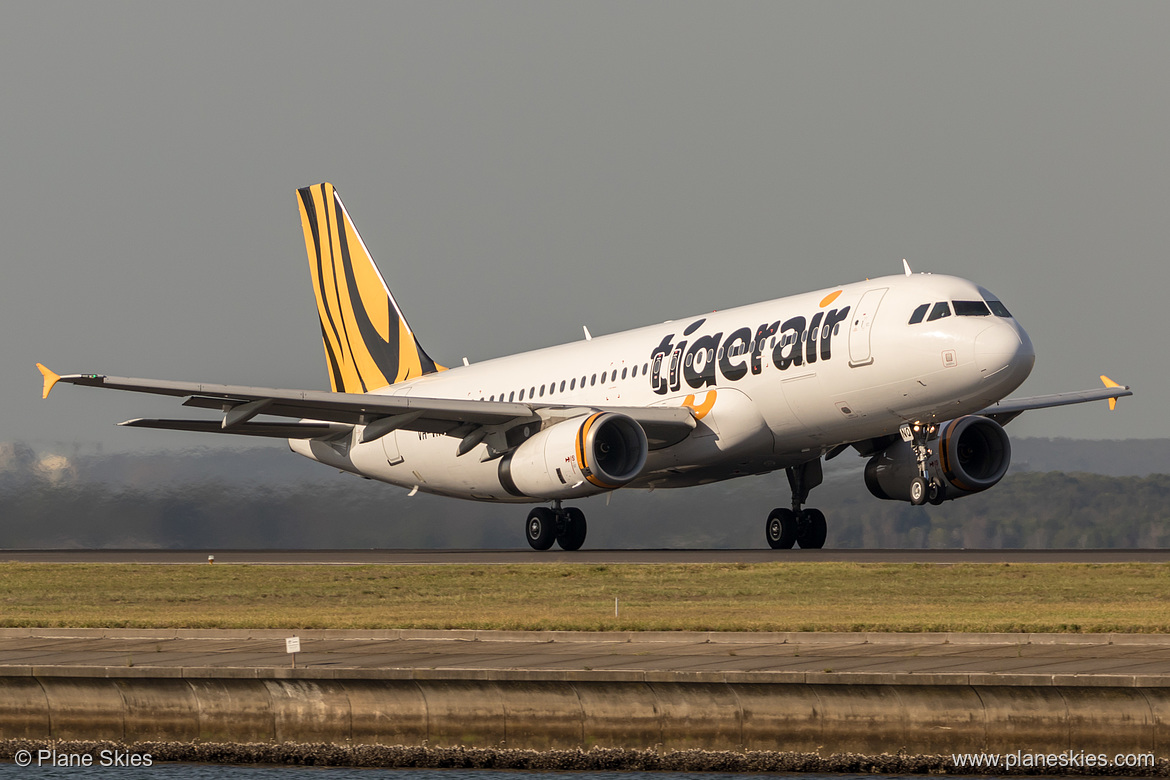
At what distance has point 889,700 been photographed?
12.6 meters

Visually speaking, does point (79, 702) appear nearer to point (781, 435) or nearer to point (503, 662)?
point (503, 662)

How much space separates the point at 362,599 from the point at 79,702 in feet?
33.4

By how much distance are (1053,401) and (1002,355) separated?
1053 centimetres

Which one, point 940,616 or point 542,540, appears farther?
point 542,540

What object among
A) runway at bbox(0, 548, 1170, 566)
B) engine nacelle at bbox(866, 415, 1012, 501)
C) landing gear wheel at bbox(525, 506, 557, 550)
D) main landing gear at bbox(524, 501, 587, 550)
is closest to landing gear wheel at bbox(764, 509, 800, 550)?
engine nacelle at bbox(866, 415, 1012, 501)

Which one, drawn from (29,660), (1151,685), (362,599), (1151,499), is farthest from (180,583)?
(1151,499)

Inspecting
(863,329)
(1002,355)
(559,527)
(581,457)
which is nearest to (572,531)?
(559,527)

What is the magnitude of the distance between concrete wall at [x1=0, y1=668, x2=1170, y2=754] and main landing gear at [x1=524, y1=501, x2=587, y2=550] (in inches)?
878

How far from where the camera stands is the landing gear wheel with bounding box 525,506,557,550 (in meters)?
36.3

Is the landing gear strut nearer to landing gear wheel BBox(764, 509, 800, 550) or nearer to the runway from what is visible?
the runway

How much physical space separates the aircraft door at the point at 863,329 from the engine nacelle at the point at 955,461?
11.3ft

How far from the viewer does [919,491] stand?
103 feet

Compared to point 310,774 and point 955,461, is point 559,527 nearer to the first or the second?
point 955,461

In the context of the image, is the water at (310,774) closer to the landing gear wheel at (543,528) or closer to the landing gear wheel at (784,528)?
the landing gear wheel at (543,528)
